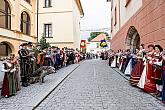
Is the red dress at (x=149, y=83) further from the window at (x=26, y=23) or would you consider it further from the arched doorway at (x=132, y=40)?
the window at (x=26, y=23)

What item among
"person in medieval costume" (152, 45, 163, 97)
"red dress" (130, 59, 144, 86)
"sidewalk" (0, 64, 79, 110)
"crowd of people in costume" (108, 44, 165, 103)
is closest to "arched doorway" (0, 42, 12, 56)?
"sidewalk" (0, 64, 79, 110)

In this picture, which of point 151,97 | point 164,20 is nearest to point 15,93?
point 151,97

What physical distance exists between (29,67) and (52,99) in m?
3.30

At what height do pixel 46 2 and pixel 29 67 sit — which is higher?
pixel 46 2

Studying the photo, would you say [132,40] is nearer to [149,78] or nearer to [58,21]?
[149,78]

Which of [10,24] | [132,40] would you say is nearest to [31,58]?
[132,40]

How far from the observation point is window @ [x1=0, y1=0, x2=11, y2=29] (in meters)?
22.4

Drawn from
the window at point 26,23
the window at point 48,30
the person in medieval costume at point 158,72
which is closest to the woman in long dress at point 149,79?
the person in medieval costume at point 158,72

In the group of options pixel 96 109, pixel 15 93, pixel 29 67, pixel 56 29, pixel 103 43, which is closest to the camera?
pixel 96 109

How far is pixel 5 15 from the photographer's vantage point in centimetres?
2278

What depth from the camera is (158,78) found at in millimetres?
8539

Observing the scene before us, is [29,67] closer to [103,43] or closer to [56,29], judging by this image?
[56,29]

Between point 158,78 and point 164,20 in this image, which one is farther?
point 164,20

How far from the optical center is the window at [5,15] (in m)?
22.4
